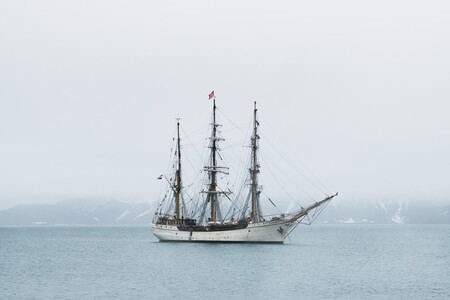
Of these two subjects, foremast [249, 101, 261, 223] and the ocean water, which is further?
foremast [249, 101, 261, 223]

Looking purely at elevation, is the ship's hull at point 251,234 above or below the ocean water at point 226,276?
above

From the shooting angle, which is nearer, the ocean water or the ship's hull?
the ocean water

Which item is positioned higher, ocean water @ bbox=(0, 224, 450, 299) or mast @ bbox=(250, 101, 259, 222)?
mast @ bbox=(250, 101, 259, 222)

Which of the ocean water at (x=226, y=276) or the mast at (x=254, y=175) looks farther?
the mast at (x=254, y=175)

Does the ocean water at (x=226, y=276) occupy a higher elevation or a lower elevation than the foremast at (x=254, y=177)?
lower

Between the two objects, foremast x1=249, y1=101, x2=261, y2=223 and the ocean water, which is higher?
foremast x1=249, y1=101, x2=261, y2=223

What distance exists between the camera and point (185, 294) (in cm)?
5962

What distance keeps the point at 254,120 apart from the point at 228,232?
63.0 ft

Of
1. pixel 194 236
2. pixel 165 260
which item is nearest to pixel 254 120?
pixel 194 236

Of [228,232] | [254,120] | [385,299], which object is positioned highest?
[254,120]

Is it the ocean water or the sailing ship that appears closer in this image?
the ocean water

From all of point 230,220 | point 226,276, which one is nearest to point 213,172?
point 230,220

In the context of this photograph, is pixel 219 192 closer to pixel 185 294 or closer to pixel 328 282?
pixel 328 282

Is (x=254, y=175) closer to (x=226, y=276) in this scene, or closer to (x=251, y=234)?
→ (x=251, y=234)
